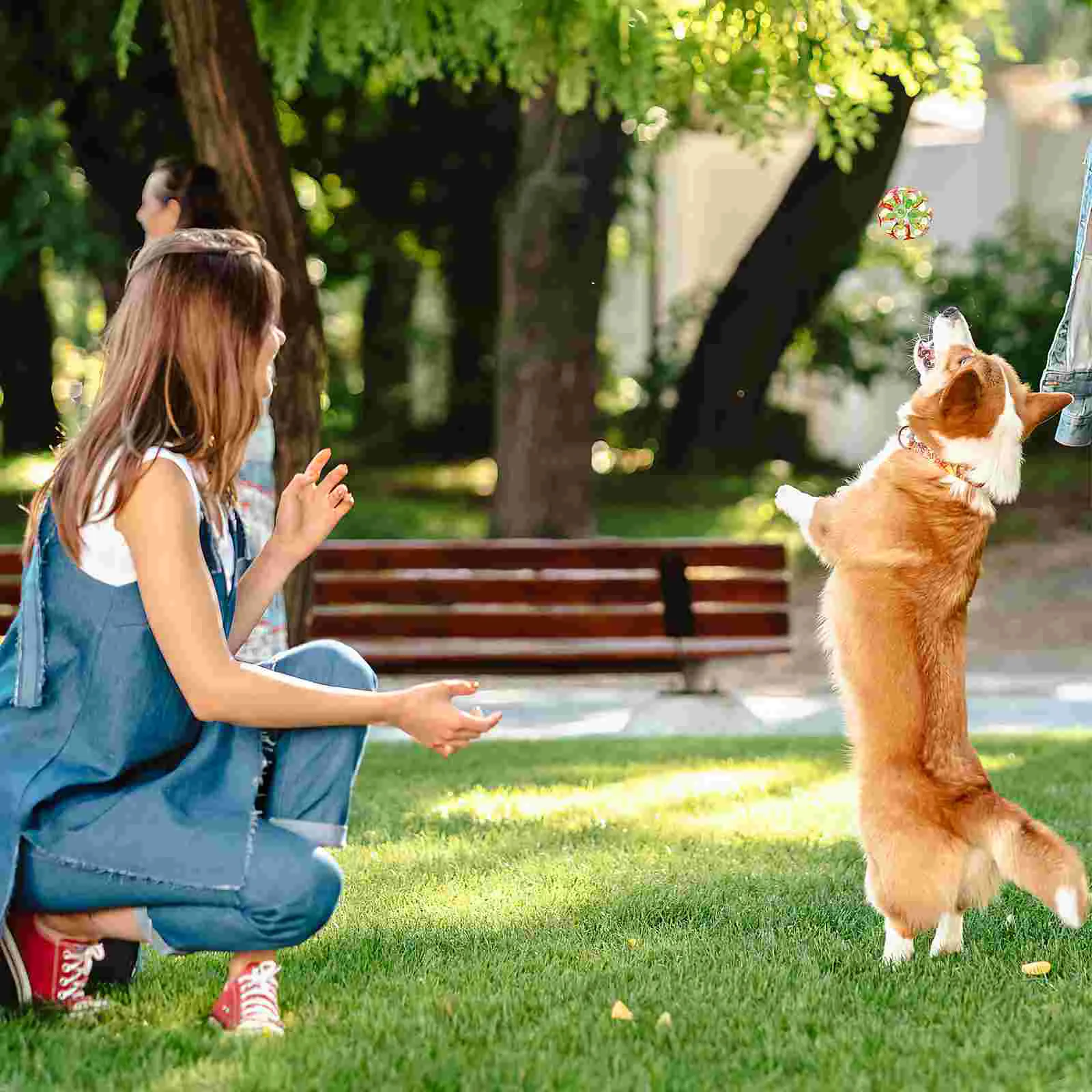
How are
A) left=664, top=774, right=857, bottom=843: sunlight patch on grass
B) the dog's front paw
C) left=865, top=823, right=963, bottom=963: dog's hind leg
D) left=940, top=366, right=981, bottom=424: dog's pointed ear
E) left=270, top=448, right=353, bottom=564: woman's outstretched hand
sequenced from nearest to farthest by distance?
left=270, top=448, right=353, bottom=564: woman's outstretched hand, left=865, top=823, right=963, bottom=963: dog's hind leg, left=940, top=366, right=981, bottom=424: dog's pointed ear, the dog's front paw, left=664, top=774, right=857, bottom=843: sunlight patch on grass

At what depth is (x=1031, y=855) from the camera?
3.74 meters

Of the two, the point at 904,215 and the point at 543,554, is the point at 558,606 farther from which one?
the point at 904,215

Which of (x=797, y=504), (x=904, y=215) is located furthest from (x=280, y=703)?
(x=904, y=215)

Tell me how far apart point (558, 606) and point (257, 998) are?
539cm

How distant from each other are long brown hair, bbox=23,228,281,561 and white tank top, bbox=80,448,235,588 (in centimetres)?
1

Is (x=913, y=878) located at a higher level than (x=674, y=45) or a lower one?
lower

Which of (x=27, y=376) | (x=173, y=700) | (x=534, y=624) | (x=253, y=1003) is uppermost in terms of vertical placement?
(x=173, y=700)

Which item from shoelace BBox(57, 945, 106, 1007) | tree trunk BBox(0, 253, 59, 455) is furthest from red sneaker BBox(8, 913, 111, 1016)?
tree trunk BBox(0, 253, 59, 455)

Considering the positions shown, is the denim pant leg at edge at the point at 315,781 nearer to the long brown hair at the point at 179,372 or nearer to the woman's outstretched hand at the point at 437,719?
the woman's outstretched hand at the point at 437,719

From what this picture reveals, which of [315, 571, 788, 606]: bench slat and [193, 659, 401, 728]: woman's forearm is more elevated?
[193, 659, 401, 728]: woman's forearm

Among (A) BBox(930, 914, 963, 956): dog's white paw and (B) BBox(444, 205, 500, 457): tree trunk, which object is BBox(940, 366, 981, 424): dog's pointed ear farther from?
(B) BBox(444, 205, 500, 457): tree trunk

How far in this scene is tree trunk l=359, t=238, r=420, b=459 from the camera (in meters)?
21.6

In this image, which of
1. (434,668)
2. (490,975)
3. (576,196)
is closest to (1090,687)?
(434,668)

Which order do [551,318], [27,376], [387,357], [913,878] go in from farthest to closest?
[387,357], [27,376], [551,318], [913,878]
